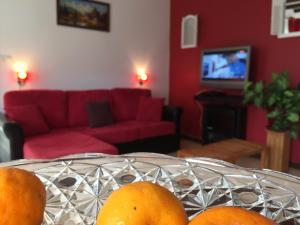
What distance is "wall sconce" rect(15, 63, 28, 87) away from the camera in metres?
3.32

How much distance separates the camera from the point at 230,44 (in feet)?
12.6

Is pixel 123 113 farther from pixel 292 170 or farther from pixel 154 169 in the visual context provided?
pixel 154 169

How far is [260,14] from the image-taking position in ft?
11.4

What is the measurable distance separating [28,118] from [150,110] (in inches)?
64.4

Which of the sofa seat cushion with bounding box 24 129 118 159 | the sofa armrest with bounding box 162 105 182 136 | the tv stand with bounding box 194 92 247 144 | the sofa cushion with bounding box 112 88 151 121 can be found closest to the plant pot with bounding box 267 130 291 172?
the tv stand with bounding box 194 92 247 144

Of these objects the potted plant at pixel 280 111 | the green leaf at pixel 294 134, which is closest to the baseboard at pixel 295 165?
the potted plant at pixel 280 111

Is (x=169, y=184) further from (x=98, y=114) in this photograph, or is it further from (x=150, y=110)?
(x=150, y=110)

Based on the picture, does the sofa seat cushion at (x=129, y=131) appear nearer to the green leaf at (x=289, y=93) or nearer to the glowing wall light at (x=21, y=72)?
the glowing wall light at (x=21, y=72)

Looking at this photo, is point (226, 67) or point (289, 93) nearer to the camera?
point (289, 93)

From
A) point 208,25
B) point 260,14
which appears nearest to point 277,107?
point 260,14

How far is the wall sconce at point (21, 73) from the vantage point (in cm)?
332

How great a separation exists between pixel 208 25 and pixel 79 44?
200 centimetres

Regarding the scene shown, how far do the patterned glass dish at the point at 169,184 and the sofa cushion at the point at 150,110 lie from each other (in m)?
3.05

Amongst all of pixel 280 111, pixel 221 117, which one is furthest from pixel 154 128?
pixel 280 111
